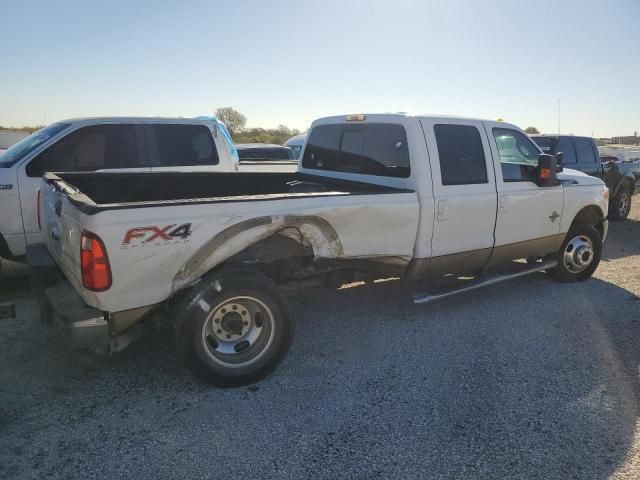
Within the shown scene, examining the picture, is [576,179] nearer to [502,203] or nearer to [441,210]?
[502,203]

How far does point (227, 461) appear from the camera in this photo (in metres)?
2.81

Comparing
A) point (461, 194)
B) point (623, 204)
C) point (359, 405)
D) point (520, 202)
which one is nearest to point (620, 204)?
point (623, 204)

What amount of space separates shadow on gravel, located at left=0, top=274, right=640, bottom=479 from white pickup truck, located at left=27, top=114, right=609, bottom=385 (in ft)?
1.35

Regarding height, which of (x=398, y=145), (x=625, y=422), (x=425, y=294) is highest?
(x=398, y=145)

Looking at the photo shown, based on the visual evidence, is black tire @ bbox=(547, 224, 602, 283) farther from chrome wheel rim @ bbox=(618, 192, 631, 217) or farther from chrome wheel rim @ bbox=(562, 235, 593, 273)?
chrome wheel rim @ bbox=(618, 192, 631, 217)

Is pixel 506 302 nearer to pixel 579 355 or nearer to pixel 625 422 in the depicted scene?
→ pixel 579 355

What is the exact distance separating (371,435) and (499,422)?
2.81ft

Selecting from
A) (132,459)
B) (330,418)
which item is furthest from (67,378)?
(330,418)

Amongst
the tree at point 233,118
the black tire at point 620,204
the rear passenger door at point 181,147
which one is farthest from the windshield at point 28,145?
the tree at point 233,118

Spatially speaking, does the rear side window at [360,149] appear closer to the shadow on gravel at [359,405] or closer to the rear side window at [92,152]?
the shadow on gravel at [359,405]

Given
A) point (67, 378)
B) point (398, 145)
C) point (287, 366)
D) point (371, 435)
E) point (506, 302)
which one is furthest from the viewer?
point (506, 302)

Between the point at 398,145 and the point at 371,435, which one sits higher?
the point at 398,145

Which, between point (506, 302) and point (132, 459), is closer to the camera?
point (132, 459)

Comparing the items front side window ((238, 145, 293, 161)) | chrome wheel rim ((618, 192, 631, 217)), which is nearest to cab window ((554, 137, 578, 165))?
chrome wheel rim ((618, 192, 631, 217))
